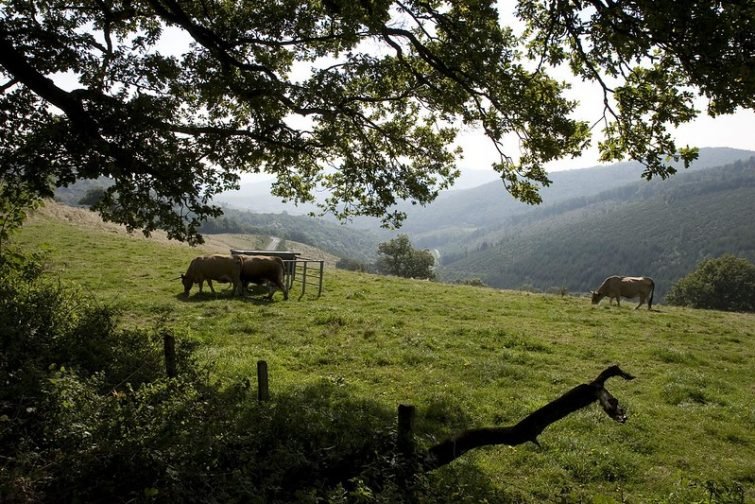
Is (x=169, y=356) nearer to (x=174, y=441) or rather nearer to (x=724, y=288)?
(x=174, y=441)

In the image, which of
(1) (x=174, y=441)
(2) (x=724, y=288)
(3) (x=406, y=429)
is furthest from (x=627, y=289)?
(2) (x=724, y=288)

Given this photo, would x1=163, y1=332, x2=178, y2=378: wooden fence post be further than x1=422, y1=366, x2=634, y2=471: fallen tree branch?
Yes

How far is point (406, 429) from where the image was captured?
5.83 m

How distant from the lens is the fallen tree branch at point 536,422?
4824 mm

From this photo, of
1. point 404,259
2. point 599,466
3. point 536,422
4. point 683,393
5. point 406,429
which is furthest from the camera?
point 404,259

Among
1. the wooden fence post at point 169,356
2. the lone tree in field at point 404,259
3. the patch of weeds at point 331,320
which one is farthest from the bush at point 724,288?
the wooden fence post at point 169,356

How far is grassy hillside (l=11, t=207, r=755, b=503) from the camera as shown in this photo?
25.0 ft

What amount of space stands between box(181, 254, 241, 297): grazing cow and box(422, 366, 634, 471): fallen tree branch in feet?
54.3

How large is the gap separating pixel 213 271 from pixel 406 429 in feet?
55.1

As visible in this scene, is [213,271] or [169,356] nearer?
[169,356]

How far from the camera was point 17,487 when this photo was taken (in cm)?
498

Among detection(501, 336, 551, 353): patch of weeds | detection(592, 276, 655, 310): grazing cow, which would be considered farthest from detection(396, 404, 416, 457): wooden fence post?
detection(592, 276, 655, 310): grazing cow

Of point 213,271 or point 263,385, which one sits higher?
point 213,271

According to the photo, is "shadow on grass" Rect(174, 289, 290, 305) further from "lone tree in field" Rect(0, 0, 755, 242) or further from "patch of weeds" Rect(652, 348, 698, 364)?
"patch of weeds" Rect(652, 348, 698, 364)
